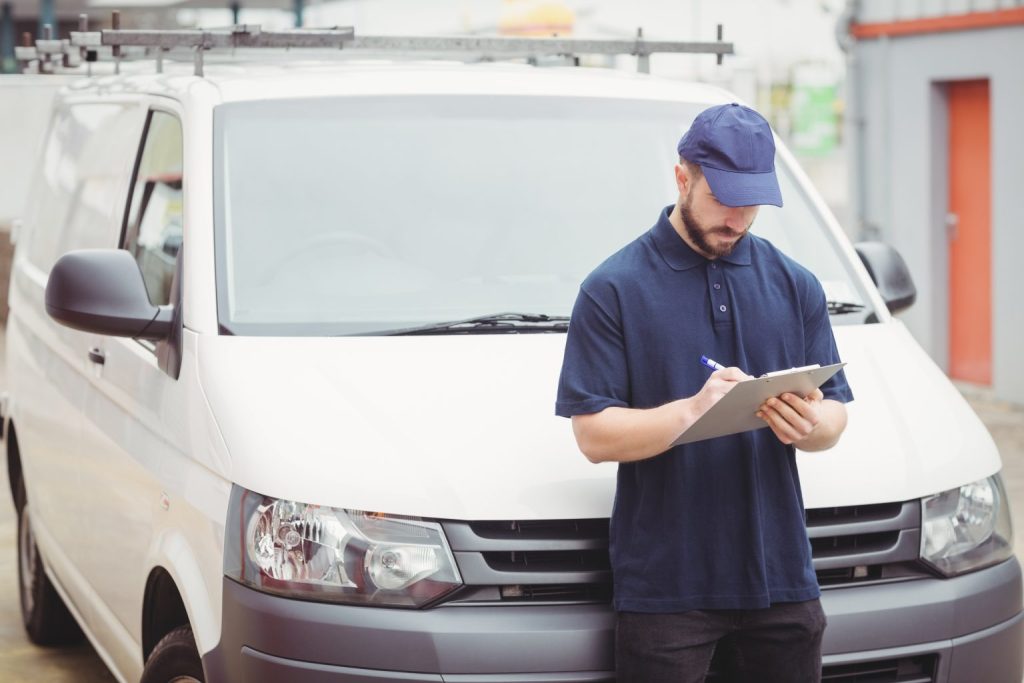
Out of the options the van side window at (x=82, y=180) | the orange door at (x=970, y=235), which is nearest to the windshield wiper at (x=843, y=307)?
the van side window at (x=82, y=180)

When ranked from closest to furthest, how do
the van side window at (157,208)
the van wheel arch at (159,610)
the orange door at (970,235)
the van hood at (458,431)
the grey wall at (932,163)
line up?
the van hood at (458,431), the van wheel arch at (159,610), the van side window at (157,208), the grey wall at (932,163), the orange door at (970,235)

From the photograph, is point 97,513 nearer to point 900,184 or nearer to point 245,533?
point 245,533

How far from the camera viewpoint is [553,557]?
11.3 ft

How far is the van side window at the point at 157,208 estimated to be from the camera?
464cm

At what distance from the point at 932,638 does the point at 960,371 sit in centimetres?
1004

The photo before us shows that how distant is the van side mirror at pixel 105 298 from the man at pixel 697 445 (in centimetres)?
130

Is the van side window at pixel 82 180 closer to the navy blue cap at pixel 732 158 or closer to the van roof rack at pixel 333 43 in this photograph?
the van roof rack at pixel 333 43

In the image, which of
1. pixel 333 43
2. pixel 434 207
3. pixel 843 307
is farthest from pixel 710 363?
pixel 333 43

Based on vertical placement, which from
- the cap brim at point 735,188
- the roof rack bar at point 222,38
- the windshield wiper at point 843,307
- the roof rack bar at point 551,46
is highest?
the roof rack bar at point 222,38

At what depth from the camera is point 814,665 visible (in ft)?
10.9

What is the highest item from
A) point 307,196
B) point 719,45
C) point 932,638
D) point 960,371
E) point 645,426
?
point 719,45

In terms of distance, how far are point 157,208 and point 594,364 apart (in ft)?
6.68

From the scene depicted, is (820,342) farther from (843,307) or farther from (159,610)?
(159,610)

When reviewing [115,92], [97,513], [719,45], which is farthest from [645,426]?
[115,92]
